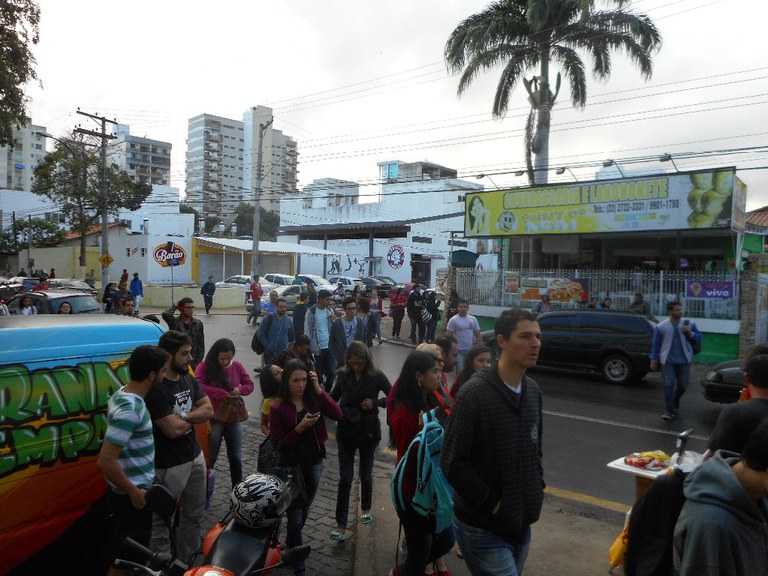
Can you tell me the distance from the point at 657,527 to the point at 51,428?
3312 mm

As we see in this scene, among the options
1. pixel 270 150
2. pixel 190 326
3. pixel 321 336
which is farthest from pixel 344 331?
pixel 270 150

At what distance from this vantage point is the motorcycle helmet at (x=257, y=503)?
2.93 m

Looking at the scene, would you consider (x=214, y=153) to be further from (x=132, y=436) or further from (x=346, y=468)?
(x=132, y=436)

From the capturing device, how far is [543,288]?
19859mm

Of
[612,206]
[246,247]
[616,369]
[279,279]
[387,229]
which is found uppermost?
[387,229]

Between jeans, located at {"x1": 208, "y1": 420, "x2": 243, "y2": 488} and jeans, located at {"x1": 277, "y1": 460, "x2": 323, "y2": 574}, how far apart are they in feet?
4.00

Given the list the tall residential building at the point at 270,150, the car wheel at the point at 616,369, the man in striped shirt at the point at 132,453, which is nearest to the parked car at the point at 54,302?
the man in striped shirt at the point at 132,453

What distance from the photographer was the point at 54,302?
13.2 meters

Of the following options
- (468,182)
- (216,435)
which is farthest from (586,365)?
(468,182)

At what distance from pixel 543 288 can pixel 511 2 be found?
11.4 m

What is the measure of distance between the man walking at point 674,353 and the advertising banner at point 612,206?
33.7 feet

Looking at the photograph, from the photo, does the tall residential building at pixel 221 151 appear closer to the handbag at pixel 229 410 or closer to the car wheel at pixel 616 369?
the car wheel at pixel 616 369

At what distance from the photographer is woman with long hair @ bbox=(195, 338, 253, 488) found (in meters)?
5.34

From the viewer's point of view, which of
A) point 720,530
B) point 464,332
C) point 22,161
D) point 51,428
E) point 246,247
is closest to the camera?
point 720,530
